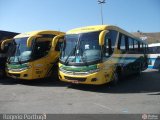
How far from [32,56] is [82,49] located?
10.4 feet

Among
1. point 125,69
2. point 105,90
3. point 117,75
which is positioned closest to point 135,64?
point 125,69

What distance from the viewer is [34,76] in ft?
49.8

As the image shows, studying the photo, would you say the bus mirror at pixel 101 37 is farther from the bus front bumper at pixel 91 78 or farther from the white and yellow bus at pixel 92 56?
the bus front bumper at pixel 91 78

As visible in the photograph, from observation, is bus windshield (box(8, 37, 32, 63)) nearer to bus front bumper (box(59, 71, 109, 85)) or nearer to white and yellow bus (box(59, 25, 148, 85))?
white and yellow bus (box(59, 25, 148, 85))

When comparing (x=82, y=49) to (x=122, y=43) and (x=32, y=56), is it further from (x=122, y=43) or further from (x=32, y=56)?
(x=122, y=43)

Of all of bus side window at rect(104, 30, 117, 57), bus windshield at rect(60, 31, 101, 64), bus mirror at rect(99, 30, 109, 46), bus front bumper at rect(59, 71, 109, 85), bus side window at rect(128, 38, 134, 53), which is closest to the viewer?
bus mirror at rect(99, 30, 109, 46)

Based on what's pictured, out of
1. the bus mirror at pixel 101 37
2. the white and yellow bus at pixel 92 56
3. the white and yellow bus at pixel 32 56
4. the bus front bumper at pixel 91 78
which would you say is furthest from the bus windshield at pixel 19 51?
the bus mirror at pixel 101 37

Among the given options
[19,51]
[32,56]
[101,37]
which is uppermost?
[101,37]

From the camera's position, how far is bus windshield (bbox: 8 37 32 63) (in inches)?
602

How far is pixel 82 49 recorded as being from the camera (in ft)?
43.7

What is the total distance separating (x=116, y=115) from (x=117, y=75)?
637 centimetres

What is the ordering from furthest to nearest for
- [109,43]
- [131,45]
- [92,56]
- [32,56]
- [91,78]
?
[131,45], [32,56], [109,43], [92,56], [91,78]

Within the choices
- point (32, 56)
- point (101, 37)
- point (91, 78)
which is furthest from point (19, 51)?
point (101, 37)

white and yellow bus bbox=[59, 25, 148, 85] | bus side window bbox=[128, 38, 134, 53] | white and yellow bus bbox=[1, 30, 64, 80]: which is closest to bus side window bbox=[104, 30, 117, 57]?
white and yellow bus bbox=[59, 25, 148, 85]
